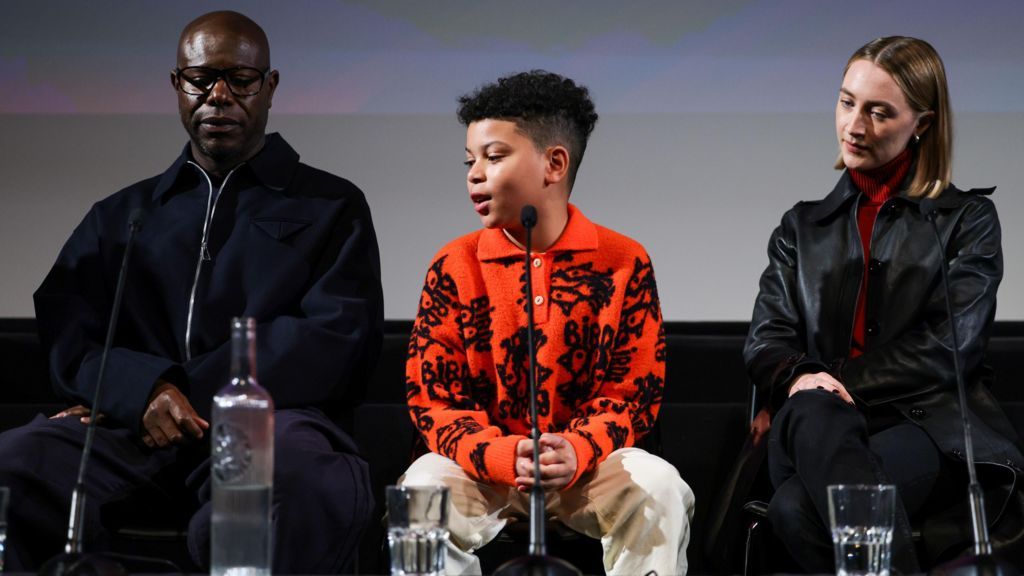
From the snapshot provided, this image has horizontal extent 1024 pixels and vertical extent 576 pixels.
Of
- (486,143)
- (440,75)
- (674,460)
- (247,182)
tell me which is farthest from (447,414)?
(440,75)

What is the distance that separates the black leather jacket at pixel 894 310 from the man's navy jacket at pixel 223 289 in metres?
0.87

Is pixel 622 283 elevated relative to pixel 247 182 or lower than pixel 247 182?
lower

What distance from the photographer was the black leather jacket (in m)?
2.66

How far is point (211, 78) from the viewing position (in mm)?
2812

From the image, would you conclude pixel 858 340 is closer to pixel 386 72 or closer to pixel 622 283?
pixel 622 283

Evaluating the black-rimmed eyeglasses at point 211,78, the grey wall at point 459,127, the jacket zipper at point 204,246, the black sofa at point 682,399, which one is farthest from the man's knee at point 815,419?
the black-rimmed eyeglasses at point 211,78

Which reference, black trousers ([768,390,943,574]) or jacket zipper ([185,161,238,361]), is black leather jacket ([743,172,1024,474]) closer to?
black trousers ([768,390,943,574])

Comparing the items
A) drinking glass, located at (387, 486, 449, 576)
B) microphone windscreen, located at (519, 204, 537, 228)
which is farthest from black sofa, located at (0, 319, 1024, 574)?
drinking glass, located at (387, 486, 449, 576)

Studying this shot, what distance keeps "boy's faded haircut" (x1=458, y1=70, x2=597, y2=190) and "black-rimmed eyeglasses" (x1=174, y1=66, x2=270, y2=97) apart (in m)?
0.50

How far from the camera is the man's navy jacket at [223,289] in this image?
8.63 feet

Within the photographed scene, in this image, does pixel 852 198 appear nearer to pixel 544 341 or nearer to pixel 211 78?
pixel 544 341

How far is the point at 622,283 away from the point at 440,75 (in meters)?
1.27

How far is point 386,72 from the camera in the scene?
144 inches

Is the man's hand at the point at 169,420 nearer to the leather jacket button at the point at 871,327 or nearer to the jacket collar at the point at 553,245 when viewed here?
the jacket collar at the point at 553,245
